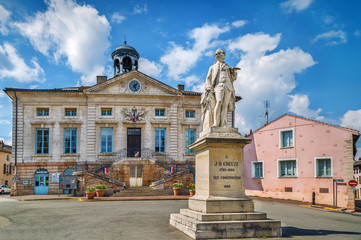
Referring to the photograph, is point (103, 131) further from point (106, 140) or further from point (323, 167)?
point (323, 167)

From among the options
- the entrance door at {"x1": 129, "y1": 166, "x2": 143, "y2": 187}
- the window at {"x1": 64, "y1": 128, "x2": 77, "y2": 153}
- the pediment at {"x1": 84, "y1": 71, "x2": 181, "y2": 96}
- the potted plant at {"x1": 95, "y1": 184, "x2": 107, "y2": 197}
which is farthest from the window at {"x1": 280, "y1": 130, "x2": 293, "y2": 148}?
the window at {"x1": 64, "y1": 128, "x2": 77, "y2": 153}

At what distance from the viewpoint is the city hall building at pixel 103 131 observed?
29.7 m

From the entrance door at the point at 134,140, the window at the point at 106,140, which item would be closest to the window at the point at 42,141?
the window at the point at 106,140

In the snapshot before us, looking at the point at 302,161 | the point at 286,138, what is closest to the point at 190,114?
the point at 286,138

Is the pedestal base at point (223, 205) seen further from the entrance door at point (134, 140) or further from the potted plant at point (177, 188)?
the entrance door at point (134, 140)

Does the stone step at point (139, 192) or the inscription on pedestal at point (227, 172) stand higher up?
the inscription on pedestal at point (227, 172)

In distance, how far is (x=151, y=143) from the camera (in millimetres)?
31266

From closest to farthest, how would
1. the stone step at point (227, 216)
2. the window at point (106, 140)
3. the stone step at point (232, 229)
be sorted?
the stone step at point (232, 229) < the stone step at point (227, 216) < the window at point (106, 140)

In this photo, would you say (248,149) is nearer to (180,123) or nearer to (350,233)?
(180,123)

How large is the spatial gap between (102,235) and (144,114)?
917 inches

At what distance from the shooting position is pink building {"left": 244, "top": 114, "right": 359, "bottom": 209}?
852 inches

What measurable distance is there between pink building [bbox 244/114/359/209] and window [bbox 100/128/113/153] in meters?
12.4

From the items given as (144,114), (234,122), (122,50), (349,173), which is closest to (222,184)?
(349,173)

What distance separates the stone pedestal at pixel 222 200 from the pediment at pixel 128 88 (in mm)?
22878
